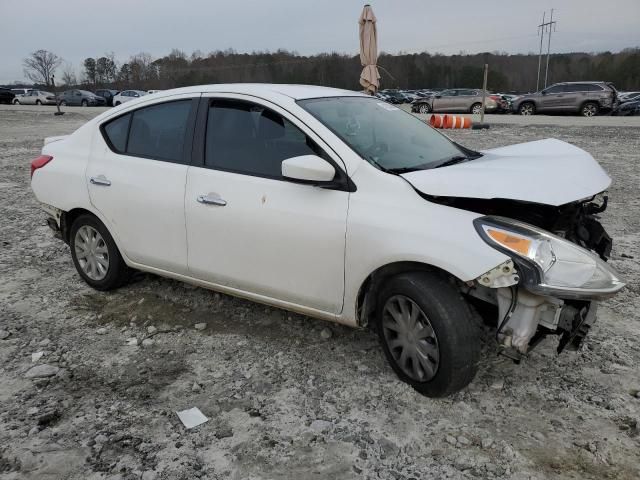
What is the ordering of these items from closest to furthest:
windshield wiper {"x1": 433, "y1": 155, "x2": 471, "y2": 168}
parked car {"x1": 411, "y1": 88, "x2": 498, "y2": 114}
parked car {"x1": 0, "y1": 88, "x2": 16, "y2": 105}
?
1. windshield wiper {"x1": 433, "y1": 155, "x2": 471, "y2": 168}
2. parked car {"x1": 411, "y1": 88, "x2": 498, "y2": 114}
3. parked car {"x1": 0, "y1": 88, "x2": 16, "y2": 105}

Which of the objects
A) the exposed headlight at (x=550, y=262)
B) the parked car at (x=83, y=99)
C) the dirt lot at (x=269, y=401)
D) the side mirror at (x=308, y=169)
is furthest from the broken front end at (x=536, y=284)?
the parked car at (x=83, y=99)

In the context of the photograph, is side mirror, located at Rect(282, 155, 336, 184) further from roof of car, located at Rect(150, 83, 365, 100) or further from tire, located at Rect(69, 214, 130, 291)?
tire, located at Rect(69, 214, 130, 291)

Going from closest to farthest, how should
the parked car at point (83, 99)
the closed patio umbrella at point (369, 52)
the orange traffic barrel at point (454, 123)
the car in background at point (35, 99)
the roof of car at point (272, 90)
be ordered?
1. the roof of car at point (272, 90)
2. the closed patio umbrella at point (369, 52)
3. the orange traffic barrel at point (454, 123)
4. the parked car at point (83, 99)
5. the car in background at point (35, 99)

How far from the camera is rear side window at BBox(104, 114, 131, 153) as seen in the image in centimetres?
421

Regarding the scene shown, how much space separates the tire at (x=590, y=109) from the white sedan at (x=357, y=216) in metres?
23.0

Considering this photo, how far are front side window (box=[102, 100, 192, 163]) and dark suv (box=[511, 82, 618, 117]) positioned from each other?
79.3 ft

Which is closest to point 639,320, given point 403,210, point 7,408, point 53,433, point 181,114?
point 403,210

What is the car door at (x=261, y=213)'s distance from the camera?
3146 mm

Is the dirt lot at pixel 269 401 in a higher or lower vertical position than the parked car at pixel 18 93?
lower

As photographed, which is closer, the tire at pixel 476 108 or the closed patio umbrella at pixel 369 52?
the closed patio umbrella at pixel 369 52

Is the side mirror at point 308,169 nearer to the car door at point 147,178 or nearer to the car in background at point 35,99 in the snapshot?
the car door at point 147,178

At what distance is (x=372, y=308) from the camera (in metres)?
3.17

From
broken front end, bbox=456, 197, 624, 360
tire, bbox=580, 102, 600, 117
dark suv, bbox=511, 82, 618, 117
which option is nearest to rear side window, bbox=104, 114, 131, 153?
broken front end, bbox=456, 197, 624, 360

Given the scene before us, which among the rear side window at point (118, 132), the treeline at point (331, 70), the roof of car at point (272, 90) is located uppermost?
the treeline at point (331, 70)
